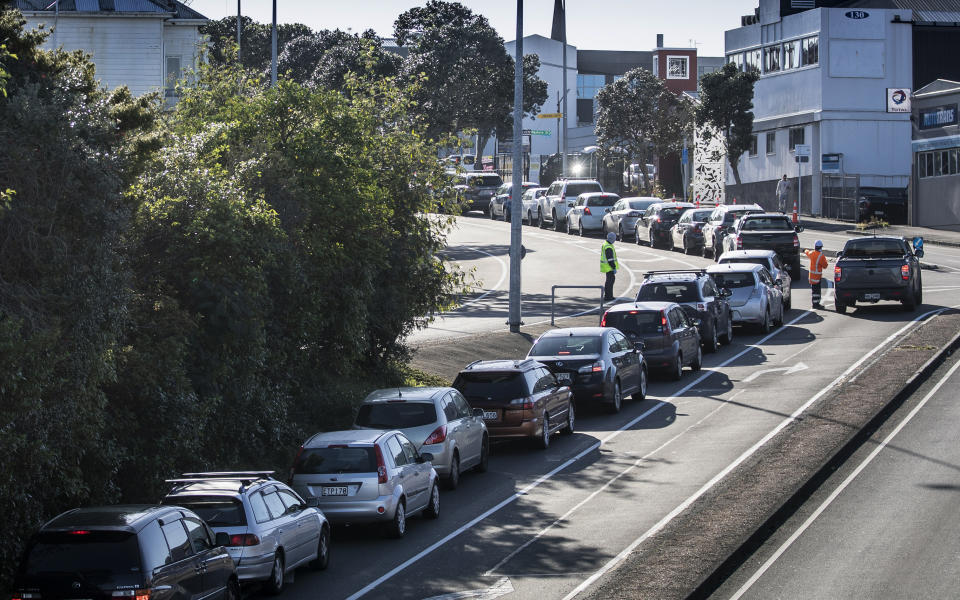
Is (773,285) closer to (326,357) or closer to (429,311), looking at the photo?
(429,311)

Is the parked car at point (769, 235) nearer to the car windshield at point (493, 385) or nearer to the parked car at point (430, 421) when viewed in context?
the car windshield at point (493, 385)

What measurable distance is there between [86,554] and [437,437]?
7809mm

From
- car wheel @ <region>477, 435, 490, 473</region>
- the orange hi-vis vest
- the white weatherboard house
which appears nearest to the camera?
car wheel @ <region>477, 435, 490, 473</region>

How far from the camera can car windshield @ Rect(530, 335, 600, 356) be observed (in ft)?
76.5

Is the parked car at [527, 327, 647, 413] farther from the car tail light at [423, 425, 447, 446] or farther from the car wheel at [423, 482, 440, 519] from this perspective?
the car wheel at [423, 482, 440, 519]

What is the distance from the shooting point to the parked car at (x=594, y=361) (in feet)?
75.5

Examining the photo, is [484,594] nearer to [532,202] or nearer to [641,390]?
[641,390]

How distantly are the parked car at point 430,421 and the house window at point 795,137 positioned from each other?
5189 centimetres

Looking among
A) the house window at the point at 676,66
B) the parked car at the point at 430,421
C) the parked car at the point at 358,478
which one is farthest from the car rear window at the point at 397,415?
the house window at the point at 676,66

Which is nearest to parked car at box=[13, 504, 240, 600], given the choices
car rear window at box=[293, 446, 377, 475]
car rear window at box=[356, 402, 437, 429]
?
car rear window at box=[293, 446, 377, 475]

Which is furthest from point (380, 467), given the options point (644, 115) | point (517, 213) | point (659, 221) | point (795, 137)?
point (644, 115)

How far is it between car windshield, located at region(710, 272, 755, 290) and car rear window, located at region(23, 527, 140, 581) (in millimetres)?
23195

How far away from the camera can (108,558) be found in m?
10.1

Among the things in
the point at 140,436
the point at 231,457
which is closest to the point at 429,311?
the point at 231,457
